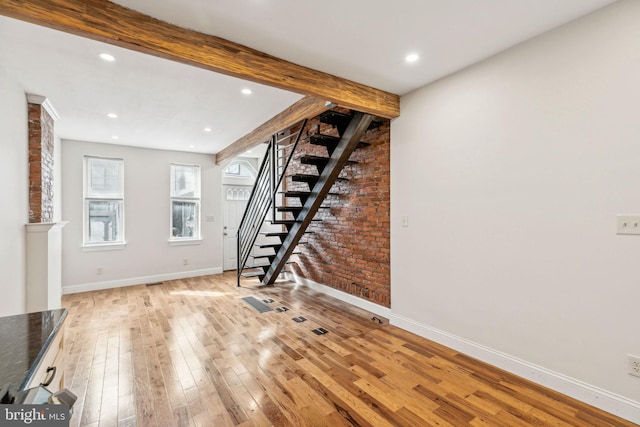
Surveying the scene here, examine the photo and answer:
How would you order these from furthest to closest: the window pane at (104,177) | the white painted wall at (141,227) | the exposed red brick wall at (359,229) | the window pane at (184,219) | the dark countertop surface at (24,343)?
the window pane at (184,219), the window pane at (104,177), the white painted wall at (141,227), the exposed red brick wall at (359,229), the dark countertop surface at (24,343)

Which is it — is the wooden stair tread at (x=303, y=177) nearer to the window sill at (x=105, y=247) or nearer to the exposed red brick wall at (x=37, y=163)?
the exposed red brick wall at (x=37, y=163)

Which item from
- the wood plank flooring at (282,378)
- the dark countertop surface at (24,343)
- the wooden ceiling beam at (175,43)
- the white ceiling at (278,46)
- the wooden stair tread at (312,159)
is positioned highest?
the white ceiling at (278,46)

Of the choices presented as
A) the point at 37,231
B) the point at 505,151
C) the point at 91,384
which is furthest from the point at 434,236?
the point at 37,231

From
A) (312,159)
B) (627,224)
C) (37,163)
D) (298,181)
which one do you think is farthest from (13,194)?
(627,224)

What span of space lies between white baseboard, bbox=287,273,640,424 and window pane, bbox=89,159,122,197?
5290 mm

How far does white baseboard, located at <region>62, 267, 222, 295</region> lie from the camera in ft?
16.3

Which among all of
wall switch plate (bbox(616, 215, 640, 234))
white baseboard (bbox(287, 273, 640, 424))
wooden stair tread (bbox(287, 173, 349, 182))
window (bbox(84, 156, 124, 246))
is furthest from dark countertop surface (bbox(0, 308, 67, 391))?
window (bbox(84, 156, 124, 246))

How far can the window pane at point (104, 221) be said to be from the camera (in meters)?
5.21

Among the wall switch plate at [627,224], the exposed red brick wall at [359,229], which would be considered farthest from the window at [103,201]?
the wall switch plate at [627,224]

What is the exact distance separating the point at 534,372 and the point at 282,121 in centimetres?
372

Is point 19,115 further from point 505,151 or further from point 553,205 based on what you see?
point 553,205

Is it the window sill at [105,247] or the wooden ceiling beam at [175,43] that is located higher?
the wooden ceiling beam at [175,43]

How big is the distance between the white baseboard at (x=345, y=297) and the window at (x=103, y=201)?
3432 millimetres

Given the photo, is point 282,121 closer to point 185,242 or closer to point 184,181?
point 184,181
